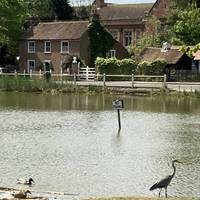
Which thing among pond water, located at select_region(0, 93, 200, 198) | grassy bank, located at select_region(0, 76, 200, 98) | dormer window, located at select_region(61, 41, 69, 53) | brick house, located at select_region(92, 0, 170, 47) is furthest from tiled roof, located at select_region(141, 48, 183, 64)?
brick house, located at select_region(92, 0, 170, 47)

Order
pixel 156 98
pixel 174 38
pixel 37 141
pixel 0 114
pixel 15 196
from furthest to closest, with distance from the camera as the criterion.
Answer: pixel 174 38 < pixel 156 98 < pixel 0 114 < pixel 37 141 < pixel 15 196

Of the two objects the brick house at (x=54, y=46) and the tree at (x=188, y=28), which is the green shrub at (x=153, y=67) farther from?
the brick house at (x=54, y=46)

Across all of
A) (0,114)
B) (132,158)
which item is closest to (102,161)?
(132,158)

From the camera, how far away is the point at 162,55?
7769cm

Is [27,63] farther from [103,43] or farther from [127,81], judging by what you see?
[127,81]

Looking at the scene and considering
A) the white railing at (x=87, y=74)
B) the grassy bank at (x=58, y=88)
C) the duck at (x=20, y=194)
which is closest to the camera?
the duck at (x=20, y=194)

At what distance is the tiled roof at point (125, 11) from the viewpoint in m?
114

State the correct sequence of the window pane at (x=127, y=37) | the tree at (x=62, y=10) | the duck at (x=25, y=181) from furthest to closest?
the window pane at (x=127, y=37) < the tree at (x=62, y=10) < the duck at (x=25, y=181)

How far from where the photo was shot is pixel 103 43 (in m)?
86.5

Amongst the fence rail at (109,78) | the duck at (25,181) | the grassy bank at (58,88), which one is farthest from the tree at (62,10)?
the duck at (25,181)

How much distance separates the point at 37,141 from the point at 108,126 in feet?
25.8

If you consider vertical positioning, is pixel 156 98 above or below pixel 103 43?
below

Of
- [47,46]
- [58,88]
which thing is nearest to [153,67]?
[58,88]

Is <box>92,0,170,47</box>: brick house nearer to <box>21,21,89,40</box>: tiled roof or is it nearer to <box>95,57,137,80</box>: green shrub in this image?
<box>21,21,89,40</box>: tiled roof
